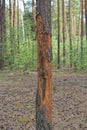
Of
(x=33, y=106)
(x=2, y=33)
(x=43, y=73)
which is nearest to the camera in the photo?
(x=43, y=73)

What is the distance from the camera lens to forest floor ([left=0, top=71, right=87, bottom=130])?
334 inches

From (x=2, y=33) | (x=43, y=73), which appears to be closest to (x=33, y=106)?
(x=43, y=73)

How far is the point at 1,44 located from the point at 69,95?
11854mm

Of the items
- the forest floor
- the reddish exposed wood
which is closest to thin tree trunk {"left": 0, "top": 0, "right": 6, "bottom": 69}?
the forest floor

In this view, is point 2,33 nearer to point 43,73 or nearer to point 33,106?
point 33,106

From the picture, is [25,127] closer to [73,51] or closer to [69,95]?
[69,95]

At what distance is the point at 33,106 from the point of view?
34.2 feet

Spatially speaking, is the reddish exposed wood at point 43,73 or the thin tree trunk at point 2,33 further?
the thin tree trunk at point 2,33

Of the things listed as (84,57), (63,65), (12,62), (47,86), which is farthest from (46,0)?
(63,65)

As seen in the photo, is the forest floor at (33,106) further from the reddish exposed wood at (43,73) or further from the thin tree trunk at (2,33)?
the thin tree trunk at (2,33)

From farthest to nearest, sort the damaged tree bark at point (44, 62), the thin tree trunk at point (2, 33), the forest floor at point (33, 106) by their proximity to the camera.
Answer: the thin tree trunk at point (2, 33) → the forest floor at point (33, 106) → the damaged tree bark at point (44, 62)

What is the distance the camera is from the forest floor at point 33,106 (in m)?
8.48

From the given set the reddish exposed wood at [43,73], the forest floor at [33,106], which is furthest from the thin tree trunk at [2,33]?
the reddish exposed wood at [43,73]

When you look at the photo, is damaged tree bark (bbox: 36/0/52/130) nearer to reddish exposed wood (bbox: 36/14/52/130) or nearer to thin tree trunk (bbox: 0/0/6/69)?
reddish exposed wood (bbox: 36/14/52/130)
